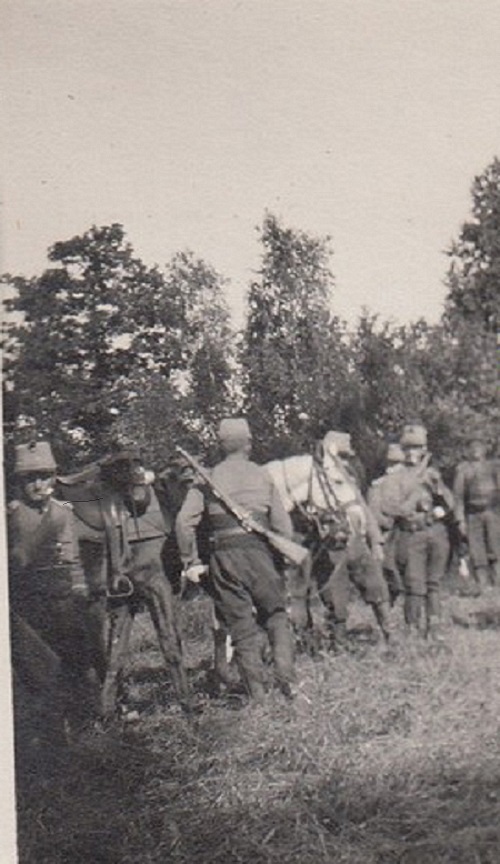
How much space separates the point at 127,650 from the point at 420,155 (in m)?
1.81

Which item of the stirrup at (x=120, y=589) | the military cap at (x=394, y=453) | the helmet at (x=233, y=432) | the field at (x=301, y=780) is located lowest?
the field at (x=301, y=780)

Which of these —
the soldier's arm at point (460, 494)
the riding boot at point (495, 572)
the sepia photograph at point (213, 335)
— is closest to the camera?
the sepia photograph at point (213, 335)

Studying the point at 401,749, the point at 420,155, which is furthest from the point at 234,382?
the point at 401,749

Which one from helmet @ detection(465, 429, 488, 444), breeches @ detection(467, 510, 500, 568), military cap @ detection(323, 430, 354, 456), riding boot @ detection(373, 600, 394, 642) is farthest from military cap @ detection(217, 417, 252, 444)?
breeches @ detection(467, 510, 500, 568)

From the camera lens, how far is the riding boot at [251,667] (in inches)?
124

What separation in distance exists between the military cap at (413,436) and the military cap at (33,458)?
1158mm

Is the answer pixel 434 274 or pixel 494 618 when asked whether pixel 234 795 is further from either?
pixel 434 274

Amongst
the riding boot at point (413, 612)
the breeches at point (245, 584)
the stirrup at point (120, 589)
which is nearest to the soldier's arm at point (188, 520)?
the breeches at point (245, 584)

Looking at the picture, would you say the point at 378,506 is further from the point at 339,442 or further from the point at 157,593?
the point at 157,593

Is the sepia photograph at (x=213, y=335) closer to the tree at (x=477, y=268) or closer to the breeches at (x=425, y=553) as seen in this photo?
the tree at (x=477, y=268)

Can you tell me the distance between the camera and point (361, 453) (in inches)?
146

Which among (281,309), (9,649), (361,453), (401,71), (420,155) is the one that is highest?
(401,71)

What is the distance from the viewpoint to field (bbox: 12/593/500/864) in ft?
8.32

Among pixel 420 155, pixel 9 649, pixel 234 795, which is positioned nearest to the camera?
pixel 234 795
